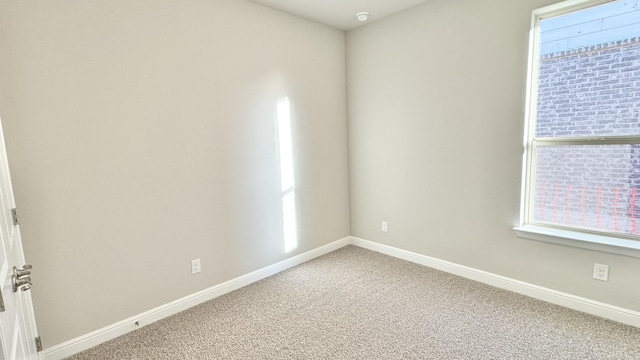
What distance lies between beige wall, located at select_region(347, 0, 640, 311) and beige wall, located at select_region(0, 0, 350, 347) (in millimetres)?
774

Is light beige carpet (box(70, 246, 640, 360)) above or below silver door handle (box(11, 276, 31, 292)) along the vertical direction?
below

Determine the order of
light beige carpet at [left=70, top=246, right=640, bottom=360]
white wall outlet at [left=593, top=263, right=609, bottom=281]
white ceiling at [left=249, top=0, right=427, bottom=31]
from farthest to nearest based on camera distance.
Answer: white ceiling at [left=249, top=0, right=427, bottom=31]
white wall outlet at [left=593, top=263, right=609, bottom=281]
light beige carpet at [left=70, top=246, right=640, bottom=360]

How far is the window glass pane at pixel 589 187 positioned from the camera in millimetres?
2107

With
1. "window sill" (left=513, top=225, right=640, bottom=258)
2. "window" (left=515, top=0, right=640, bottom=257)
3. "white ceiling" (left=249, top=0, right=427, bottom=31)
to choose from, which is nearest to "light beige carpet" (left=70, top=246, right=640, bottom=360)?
"window sill" (left=513, top=225, right=640, bottom=258)

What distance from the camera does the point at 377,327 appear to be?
2162 millimetres

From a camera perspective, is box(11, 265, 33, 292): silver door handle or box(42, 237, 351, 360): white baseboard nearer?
box(11, 265, 33, 292): silver door handle

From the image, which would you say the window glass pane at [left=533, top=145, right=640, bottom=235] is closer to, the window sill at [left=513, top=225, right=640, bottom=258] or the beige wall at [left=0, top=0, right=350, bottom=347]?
the window sill at [left=513, top=225, right=640, bottom=258]

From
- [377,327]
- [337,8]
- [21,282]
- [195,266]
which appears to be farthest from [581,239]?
[21,282]

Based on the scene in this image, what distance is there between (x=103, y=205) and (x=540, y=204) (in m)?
3.27

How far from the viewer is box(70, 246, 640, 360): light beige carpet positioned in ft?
6.28

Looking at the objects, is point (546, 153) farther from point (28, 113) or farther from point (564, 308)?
point (28, 113)

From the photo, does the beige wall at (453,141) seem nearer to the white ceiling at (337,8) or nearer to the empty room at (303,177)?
the empty room at (303,177)

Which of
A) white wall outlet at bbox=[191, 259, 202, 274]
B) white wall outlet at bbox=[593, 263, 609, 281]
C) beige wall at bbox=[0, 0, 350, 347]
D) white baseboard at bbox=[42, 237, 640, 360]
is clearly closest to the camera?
beige wall at bbox=[0, 0, 350, 347]

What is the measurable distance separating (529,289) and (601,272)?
494 millimetres
